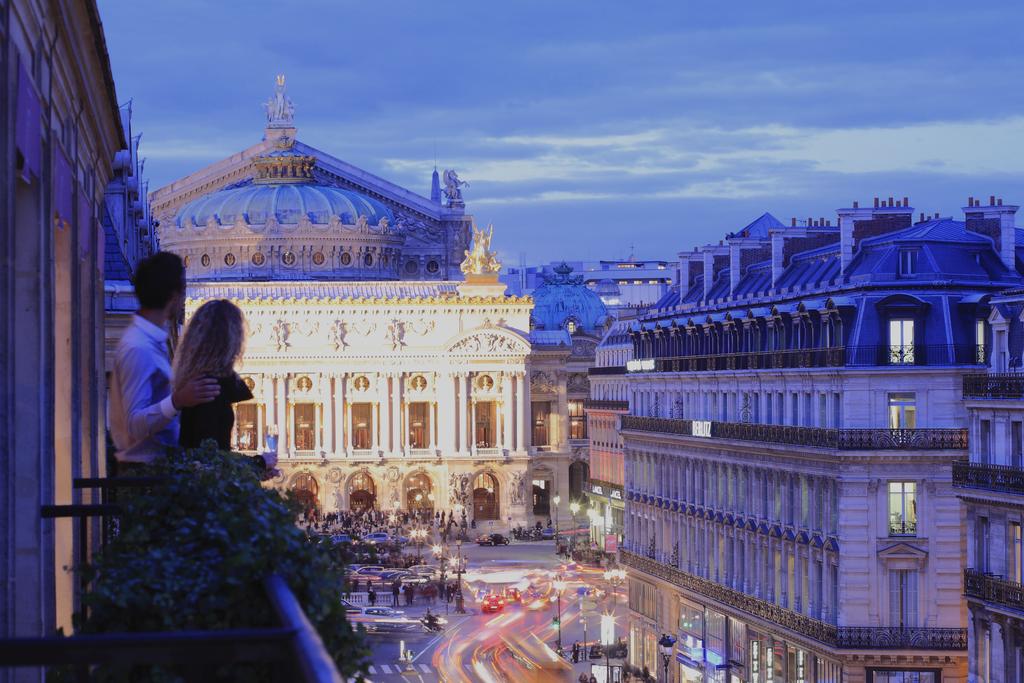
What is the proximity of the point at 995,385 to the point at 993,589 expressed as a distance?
201 inches

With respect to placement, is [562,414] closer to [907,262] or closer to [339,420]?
[339,420]

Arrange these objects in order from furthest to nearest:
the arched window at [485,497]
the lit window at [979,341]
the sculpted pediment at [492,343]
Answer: the sculpted pediment at [492,343], the arched window at [485,497], the lit window at [979,341]

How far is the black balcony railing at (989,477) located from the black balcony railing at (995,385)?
1.66 metres

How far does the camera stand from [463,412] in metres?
163

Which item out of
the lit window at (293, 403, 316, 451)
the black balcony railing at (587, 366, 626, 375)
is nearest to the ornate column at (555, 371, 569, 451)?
the lit window at (293, 403, 316, 451)

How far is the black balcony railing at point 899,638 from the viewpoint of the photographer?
5709 centimetres

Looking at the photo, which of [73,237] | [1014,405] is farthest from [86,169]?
[1014,405]

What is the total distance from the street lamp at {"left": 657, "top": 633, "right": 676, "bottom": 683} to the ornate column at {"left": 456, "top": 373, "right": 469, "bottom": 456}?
81.6 metres

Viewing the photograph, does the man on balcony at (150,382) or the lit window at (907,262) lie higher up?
the lit window at (907,262)

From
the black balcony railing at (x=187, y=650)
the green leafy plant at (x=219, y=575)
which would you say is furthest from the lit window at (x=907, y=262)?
the black balcony railing at (x=187, y=650)

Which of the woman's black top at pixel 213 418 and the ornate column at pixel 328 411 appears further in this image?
the ornate column at pixel 328 411

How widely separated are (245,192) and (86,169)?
158548mm

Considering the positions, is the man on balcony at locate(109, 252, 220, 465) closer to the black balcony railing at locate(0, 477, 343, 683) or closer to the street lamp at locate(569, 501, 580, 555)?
the black balcony railing at locate(0, 477, 343, 683)

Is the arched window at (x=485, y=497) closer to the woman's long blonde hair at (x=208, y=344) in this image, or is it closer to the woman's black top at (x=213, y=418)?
the woman's black top at (x=213, y=418)
